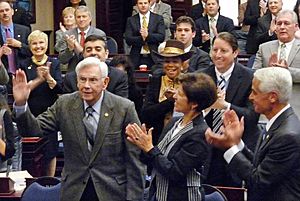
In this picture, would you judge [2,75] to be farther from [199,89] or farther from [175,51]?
[199,89]

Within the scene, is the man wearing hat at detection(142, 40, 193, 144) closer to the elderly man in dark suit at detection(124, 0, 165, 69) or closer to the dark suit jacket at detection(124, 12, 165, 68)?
the elderly man in dark suit at detection(124, 0, 165, 69)

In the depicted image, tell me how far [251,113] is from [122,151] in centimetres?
128

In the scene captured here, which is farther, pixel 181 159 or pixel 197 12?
pixel 197 12

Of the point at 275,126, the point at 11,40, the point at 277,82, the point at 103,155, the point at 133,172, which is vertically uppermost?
the point at 277,82

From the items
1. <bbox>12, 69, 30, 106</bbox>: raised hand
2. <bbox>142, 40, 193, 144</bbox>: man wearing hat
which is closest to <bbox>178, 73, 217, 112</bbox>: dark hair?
<bbox>12, 69, 30, 106</bbox>: raised hand

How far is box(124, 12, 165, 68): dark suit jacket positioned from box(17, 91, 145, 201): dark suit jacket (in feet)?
17.1

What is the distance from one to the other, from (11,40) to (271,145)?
5.93 meters

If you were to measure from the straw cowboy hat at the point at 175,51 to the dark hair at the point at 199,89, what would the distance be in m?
2.11

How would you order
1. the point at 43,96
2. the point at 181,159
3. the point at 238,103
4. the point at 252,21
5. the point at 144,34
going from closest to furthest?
the point at 181,159, the point at 238,103, the point at 43,96, the point at 144,34, the point at 252,21

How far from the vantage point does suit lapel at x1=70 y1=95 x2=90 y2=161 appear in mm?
5461

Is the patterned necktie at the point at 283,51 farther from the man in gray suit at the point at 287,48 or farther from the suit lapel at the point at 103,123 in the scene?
the suit lapel at the point at 103,123

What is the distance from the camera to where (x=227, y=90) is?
6504 millimetres

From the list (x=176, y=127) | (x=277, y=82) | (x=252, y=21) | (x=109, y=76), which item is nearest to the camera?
(x=277, y=82)

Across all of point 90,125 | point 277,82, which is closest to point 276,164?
point 277,82
